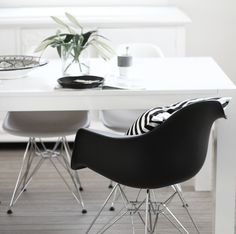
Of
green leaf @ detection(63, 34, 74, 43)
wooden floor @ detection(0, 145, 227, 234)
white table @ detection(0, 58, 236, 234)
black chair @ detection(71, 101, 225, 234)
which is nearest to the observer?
black chair @ detection(71, 101, 225, 234)

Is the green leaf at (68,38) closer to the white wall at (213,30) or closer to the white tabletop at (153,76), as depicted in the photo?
the white tabletop at (153,76)

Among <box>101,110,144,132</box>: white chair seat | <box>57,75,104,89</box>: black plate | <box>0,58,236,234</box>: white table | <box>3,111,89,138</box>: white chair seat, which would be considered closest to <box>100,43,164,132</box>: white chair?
<box>101,110,144,132</box>: white chair seat

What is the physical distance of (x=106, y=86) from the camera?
2.88 meters

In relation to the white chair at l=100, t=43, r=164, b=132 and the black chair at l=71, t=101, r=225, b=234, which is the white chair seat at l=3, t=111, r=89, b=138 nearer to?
the white chair at l=100, t=43, r=164, b=132

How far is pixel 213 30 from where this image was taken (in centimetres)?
503

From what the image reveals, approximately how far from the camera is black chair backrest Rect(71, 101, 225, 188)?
2.46 meters

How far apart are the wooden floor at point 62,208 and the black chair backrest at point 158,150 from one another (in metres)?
0.74

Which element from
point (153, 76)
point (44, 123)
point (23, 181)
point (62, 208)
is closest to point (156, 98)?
point (153, 76)

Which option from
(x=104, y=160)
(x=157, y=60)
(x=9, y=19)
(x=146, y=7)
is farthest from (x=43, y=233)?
(x=146, y=7)

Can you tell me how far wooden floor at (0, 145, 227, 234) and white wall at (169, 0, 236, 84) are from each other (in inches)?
60.3

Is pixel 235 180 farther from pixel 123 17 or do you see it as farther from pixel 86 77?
pixel 123 17

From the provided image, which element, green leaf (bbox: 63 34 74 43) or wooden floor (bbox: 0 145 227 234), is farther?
wooden floor (bbox: 0 145 227 234)

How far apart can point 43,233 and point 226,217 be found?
949 mm

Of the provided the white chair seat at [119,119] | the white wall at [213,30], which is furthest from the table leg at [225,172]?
the white wall at [213,30]
